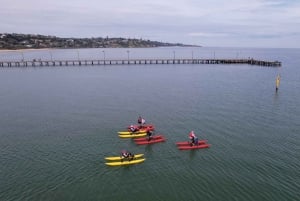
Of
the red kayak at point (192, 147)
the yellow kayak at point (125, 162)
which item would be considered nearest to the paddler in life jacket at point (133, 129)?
the red kayak at point (192, 147)

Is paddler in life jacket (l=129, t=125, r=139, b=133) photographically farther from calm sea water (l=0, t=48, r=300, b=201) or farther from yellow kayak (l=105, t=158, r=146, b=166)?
yellow kayak (l=105, t=158, r=146, b=166)

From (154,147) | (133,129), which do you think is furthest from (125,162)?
(133,129)

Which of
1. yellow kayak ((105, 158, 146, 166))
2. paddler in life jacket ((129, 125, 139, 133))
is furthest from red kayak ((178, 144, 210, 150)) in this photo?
paddler in life jacket ((129, 125, 139, 133))

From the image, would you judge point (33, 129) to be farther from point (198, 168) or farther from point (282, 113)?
point (282, 113)

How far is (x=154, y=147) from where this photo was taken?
36594 mm

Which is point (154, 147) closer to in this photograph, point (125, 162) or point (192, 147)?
point (192, 147)

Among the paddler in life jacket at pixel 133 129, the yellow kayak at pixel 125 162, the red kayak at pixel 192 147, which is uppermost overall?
the paddler in life jacket at pixel 133 129

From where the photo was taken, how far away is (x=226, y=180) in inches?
1118

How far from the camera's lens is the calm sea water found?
26.9 m

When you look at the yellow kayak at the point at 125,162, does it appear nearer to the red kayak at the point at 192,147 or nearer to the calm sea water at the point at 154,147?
the calm sea water at the point at 154,147

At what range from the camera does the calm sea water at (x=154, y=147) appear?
26.9 meters

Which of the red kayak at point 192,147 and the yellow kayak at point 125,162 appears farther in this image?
the red kayak at point 192,147

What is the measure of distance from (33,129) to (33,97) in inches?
981

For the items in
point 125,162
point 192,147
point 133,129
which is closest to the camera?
point 125,162
